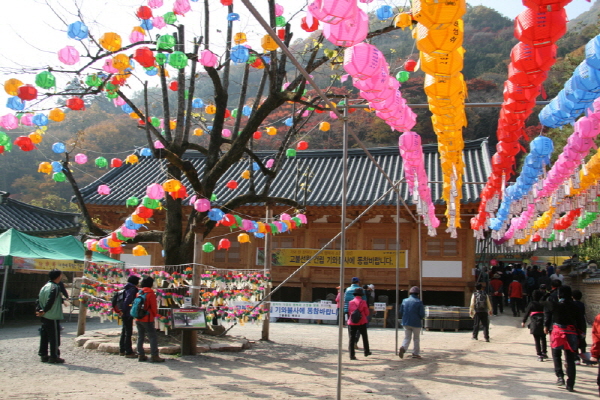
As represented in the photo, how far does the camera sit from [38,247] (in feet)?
50.5

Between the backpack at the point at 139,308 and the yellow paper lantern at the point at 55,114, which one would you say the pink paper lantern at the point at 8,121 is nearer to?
the yellow paper lantern at the point at 55,114

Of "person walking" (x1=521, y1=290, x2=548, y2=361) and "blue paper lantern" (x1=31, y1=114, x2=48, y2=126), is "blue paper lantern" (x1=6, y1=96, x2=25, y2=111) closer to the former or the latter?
"blue paper lantern" (x1=31, y1=114, x2=48, y2=126)

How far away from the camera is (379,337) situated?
1424 cm

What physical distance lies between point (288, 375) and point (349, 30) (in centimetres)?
586

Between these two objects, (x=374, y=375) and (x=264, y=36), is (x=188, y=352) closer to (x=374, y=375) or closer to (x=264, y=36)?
(x=374, y=375)

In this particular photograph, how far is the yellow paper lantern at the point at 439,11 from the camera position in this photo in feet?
13.6

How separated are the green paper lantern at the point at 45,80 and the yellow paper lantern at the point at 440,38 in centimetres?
658

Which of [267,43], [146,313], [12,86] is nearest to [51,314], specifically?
[146,313]

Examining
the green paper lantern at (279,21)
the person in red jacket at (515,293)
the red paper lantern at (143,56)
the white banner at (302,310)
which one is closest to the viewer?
the red paper lantern at (143,56)

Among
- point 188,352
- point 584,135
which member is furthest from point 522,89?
point 188,352

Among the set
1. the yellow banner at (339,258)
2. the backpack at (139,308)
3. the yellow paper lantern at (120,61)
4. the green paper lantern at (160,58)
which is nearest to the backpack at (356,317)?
the backpack at (139,308)

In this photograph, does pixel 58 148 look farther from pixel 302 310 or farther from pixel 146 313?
pixel 302 310

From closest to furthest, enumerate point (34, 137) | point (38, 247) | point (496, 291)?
point (34, 137)
point (38, 247)
point (496, 291)

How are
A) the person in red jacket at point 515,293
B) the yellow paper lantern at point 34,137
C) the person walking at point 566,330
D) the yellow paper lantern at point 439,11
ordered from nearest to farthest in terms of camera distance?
the yellow paper lantern at point 439,11
the person walking at point 566,330
the yellow paper lantern at point 34,137
the person in red jacket at point 515,293
